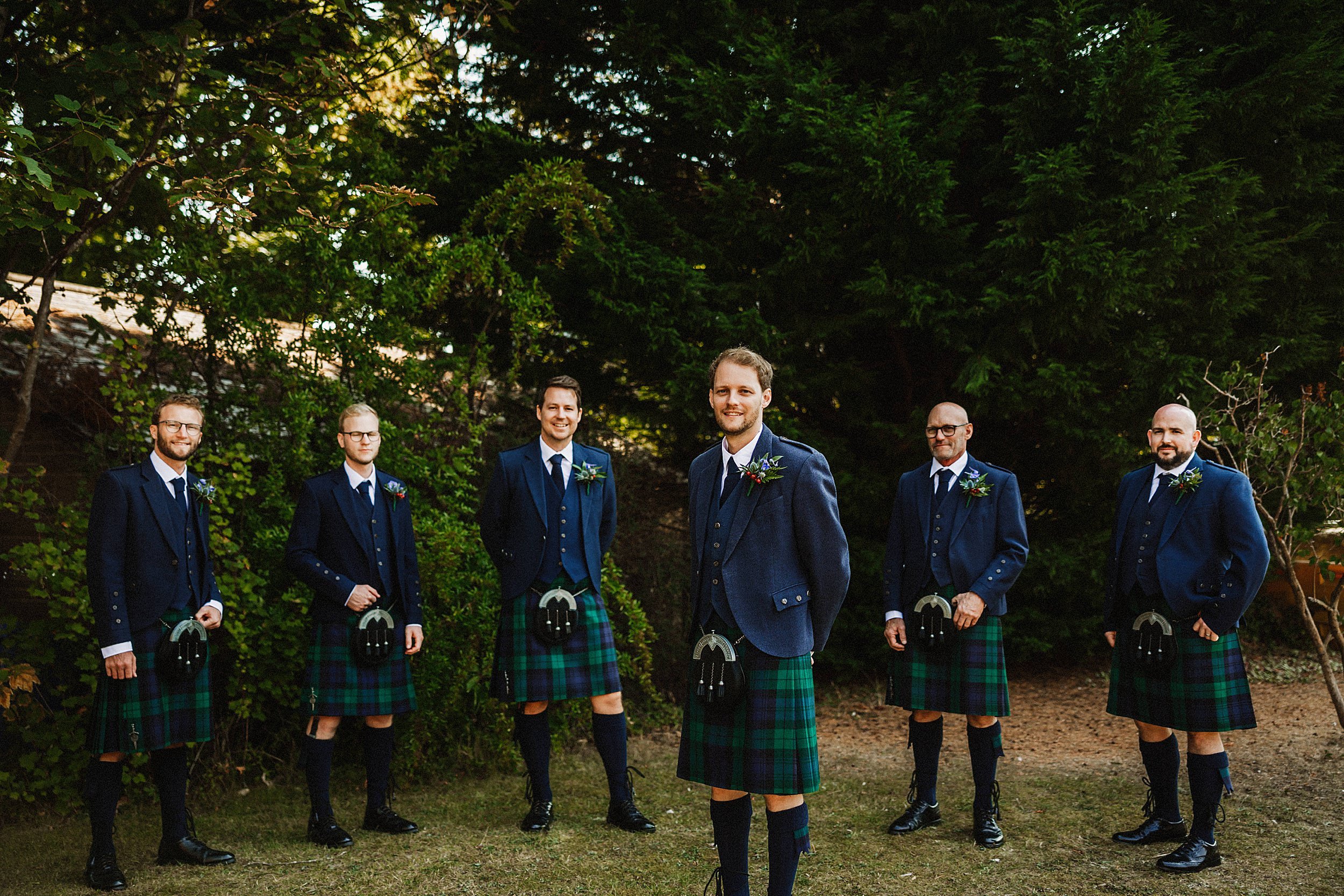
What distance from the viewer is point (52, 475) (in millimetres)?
5820

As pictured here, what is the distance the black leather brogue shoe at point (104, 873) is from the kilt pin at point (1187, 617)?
154 inches

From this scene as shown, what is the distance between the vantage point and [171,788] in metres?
3.79

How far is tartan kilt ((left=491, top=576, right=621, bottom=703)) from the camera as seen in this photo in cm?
415

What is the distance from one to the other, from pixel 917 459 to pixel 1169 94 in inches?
108

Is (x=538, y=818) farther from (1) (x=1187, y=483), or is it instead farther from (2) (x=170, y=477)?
(1) (x=1187, y=483)

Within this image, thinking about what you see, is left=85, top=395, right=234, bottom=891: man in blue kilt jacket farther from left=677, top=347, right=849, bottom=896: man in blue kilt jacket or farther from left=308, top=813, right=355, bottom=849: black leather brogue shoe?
left=677, top=347, right=849, bottom=896: man in blue kilt jacket

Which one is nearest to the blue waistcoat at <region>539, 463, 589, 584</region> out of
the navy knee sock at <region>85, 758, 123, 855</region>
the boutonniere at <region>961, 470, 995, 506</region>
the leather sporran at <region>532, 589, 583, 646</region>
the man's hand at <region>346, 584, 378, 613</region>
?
the leather sporran at <region>532, 589, 583, 646</region>

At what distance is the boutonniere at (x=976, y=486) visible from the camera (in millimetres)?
4043

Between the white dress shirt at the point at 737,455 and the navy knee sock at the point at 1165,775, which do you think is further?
the navy knee sock at the point at 1165,775

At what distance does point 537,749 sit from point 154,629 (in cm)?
165

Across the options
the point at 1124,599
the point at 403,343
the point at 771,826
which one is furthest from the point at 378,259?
the point at 1124,599

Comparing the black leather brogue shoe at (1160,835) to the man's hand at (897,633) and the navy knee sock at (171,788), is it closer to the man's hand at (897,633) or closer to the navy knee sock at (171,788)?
the man's hand at (897,633)

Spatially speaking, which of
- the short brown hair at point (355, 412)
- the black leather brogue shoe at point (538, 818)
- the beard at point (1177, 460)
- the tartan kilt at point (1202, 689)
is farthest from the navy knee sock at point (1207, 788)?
the short brown hair at point (355, 412)

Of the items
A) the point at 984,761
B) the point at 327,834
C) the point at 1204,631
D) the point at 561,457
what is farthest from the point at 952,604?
the point at 327,834
